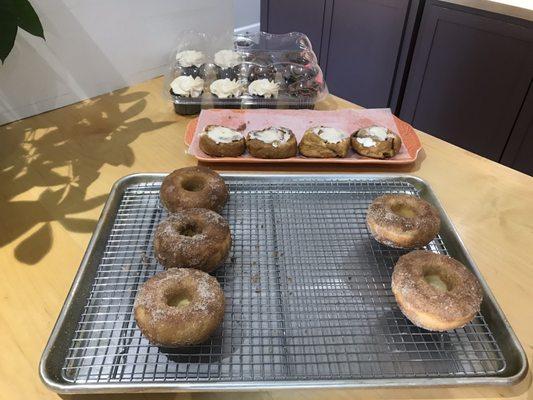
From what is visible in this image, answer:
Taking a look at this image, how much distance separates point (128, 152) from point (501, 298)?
1086mm

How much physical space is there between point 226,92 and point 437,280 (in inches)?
37.9

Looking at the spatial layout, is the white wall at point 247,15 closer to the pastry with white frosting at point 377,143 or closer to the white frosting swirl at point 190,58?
the white frosting swirl at point 190,58

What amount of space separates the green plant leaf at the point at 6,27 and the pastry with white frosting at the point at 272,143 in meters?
0.67

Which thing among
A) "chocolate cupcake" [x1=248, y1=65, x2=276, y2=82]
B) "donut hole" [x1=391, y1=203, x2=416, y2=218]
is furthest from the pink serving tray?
"donut hole" [x1=391, y1=203, x2=416, y2=218]

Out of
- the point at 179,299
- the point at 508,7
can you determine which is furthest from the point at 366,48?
the point at 179,299

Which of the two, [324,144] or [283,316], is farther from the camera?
[324,144]

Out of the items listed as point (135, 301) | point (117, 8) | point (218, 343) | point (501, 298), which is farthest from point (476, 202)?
point (117, 8)

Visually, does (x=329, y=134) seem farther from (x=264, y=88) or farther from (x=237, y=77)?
(x=237, y=77)

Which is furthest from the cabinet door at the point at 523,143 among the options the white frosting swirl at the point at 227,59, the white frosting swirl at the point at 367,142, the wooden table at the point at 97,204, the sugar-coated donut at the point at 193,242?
the sugar-coated donut at the point at 193,242

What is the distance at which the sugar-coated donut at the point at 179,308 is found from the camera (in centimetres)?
77

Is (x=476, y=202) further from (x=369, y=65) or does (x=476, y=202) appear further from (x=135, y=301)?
(x=369, y=65)

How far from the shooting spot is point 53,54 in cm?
143

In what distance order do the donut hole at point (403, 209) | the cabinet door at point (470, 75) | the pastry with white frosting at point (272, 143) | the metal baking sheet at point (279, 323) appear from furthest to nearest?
the cabinet door at point (470, 75)
the pastry with white frosting at point (272, 143)
the donut hole at point (403, 209)
the metal baking sheet at point (279, 323)

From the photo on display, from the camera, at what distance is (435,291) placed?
0.84 meters
